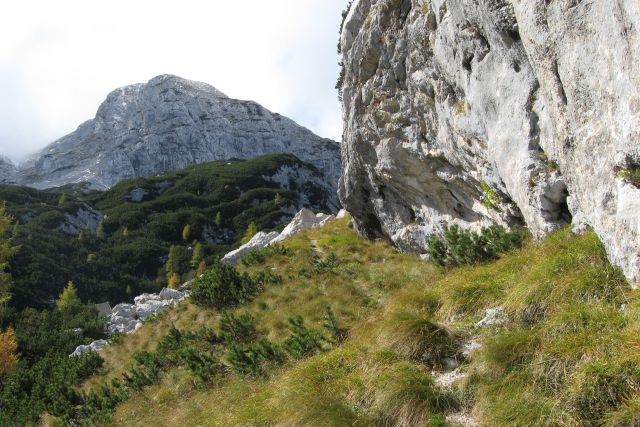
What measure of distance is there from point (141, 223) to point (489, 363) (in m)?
123

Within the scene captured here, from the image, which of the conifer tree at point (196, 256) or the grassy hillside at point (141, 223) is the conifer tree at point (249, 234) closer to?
the grassy hillside at point (141, 223)

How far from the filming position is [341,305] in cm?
1280

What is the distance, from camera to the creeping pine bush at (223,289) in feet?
57.2

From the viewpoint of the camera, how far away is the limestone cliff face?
217 inches

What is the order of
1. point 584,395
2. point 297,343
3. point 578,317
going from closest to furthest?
point 584,395 → point 578,317 → point 297,343

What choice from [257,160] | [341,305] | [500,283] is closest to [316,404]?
[500,283]

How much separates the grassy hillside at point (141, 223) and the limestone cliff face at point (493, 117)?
69.1 metres

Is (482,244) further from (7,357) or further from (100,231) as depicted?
(100,231)

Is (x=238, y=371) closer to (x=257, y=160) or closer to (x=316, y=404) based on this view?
(x=316, y=404)

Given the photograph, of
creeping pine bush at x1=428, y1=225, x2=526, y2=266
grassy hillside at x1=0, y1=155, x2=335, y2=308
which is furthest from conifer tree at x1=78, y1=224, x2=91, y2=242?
creeping pine bush at x1=428, y1=225, x2=526, y2=266

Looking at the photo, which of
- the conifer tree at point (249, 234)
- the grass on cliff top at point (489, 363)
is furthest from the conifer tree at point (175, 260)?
the grass on cliff top at point (489, 363)

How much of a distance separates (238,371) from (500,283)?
20.6 feet

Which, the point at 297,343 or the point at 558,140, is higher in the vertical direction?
the point at 558,140

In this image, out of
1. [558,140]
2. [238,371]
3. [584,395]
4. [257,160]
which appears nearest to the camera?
[584,395]
